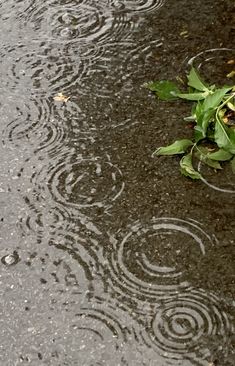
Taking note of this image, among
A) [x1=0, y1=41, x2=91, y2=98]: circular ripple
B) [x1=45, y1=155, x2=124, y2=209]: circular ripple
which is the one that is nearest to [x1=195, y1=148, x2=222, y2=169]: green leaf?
[x1=45, y1=155, x2=124, y2=209]: circular ripple

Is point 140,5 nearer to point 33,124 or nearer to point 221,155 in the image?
point 33,124

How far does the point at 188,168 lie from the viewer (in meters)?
2.34

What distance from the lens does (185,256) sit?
210 centimetres

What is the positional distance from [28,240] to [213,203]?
588 millimetres

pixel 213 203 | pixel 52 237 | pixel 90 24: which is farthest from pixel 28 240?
pixel 90 24

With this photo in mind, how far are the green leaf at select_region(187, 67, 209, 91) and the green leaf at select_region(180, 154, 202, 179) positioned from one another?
34 centimetres

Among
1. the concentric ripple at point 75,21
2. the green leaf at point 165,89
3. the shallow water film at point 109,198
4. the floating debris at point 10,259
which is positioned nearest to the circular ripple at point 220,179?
the shallow water film at point 109,198

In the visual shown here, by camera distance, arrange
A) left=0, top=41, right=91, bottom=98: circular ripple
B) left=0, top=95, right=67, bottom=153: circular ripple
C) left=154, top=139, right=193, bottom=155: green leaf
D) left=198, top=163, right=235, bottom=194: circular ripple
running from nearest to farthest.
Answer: left=198, top=163, right=235, bottom=194: circular ripple
left=154, top=139, right=193, bottom=155: green leaf
left=0, top=95, right=67, bottom=153: circular ripple
left=0, top=41, right=91, bottom=98: circular ripple

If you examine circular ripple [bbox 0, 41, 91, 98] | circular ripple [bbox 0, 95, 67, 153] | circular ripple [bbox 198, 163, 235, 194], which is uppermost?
circular ripple [bbox 0, 41, 91, 98]

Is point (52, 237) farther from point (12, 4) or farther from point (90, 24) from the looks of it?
point (12, 4)

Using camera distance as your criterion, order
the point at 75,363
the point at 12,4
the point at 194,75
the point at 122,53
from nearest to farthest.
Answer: the point at 75,363
the point at 194,75
the point at 122,53
the point at 12,4

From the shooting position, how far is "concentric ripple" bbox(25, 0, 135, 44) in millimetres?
2992

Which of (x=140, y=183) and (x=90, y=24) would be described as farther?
(x=90, y=24)

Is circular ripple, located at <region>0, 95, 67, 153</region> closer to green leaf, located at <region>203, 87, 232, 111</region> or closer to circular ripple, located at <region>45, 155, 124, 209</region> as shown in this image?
circular ripple, located at <region>45, 155, 124, 209</region>
